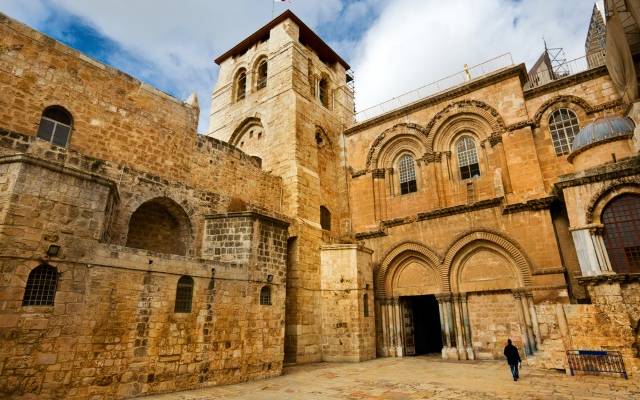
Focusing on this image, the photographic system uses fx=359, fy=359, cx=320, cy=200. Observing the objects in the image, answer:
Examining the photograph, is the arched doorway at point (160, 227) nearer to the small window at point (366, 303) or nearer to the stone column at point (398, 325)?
the small window at point (366, 303)

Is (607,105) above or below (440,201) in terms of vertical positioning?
above

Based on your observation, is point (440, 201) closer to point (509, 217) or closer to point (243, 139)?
point (509, 217)

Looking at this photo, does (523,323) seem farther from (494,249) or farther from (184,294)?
(184,294)

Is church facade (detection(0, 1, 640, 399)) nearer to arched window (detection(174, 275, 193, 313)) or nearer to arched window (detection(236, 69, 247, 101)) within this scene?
arched window (detection(174, 275, 193, 313))

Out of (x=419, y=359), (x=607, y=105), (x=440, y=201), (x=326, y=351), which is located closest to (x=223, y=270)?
(x=326, y=351)

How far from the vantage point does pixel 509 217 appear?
42.3 ft

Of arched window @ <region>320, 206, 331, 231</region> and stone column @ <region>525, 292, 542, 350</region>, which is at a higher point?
arched window @ <region>320, 206, 331, 231</region>

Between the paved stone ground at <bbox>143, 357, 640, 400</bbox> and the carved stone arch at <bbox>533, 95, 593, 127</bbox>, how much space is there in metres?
9.09

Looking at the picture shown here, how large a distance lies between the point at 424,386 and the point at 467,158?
9.84m

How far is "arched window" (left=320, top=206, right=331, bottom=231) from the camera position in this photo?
53.2 ft

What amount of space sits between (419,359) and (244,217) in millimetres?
8385

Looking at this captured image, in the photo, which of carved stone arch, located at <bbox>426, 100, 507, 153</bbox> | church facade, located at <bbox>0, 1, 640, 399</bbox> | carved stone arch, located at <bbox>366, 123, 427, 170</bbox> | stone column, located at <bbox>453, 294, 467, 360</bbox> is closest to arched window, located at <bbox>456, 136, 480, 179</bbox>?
church facade, located at <bbox>0, 1, 640, 399</bbox>

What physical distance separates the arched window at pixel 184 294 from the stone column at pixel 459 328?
955 cm

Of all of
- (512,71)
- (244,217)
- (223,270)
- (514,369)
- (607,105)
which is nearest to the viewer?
(514,369)
